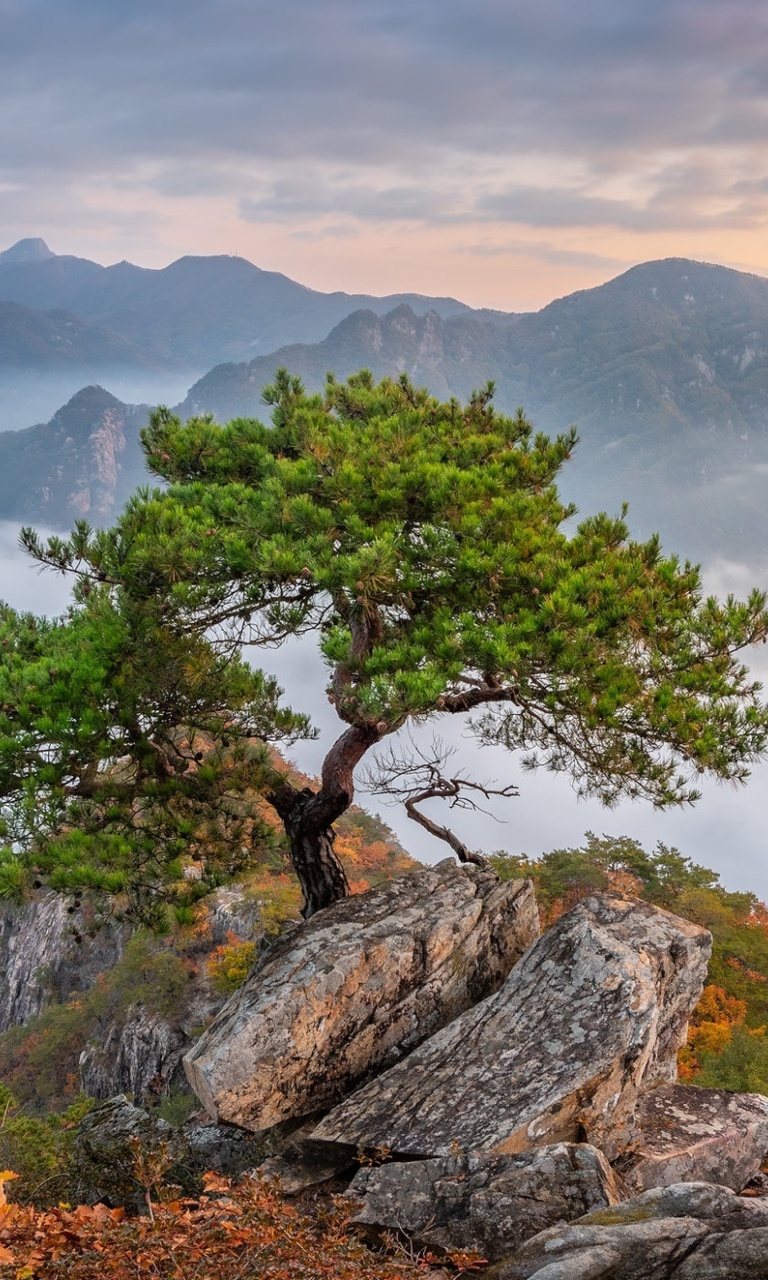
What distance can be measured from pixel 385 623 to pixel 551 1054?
164 inches

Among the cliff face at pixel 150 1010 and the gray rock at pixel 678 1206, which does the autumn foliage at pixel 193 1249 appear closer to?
the gray rock at pixel 678 1206

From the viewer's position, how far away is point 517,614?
7.90 meters

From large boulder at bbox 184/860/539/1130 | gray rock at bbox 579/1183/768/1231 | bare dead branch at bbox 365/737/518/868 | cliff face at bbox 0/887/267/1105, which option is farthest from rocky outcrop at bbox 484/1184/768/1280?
cliff face at bbox 0/887/267/1105

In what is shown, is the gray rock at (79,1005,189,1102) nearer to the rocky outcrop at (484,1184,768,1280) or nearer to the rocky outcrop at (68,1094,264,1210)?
the rocky outcrop at (68,1094,264,1210)

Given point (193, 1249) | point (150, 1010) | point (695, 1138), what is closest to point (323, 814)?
point (695, 1138)

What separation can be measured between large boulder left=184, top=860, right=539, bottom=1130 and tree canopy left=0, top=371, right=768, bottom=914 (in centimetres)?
158

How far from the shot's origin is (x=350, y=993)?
27.1 feet

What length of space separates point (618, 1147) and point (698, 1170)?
74 cm

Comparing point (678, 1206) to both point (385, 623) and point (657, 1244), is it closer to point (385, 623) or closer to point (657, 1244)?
point (657, 1244)

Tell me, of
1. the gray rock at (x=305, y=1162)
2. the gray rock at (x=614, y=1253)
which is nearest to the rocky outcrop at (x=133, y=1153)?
the gray rock at (x=305, y=1162)

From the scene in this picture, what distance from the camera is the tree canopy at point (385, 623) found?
7750 mm

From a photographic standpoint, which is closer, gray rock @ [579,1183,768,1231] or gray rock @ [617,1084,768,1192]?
gray rock @ [579,1183,768,1231]

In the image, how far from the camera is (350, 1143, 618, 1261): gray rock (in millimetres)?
6094

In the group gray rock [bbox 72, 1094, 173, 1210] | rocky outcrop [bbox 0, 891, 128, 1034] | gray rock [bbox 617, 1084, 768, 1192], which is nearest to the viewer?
gray rock [bbox 617, 1084, 768, 1192]
